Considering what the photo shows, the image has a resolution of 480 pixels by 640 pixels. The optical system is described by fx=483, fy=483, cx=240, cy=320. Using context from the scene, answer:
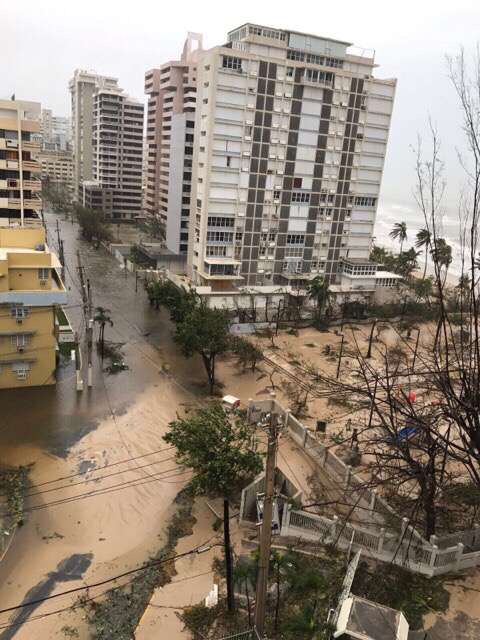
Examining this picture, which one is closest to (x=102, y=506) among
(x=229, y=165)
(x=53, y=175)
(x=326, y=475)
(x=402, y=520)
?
(x=326, y=475)

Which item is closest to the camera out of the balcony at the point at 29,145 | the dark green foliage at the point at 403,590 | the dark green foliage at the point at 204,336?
the dark green foliage at the point at 403,590

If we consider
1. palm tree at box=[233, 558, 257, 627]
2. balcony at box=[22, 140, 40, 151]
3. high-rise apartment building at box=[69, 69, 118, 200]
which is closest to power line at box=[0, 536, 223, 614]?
palm tree at box=[233, 558, 257, 627]

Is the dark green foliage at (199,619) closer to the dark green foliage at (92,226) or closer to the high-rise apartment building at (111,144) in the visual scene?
the dark green foliage at (92,226)

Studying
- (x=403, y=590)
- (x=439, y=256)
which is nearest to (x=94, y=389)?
(x=403, y=590)

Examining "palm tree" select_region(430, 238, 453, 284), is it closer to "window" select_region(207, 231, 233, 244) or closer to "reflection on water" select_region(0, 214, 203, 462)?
"reflection on water" select_region(0, 214, 203, 462)

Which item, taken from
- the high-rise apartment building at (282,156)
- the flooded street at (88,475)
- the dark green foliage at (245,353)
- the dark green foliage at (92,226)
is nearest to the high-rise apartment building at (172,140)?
the dark green foliage at (92,226)

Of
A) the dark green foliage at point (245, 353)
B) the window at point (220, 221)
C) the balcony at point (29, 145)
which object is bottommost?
the dark green foliage at point (245, 353)
